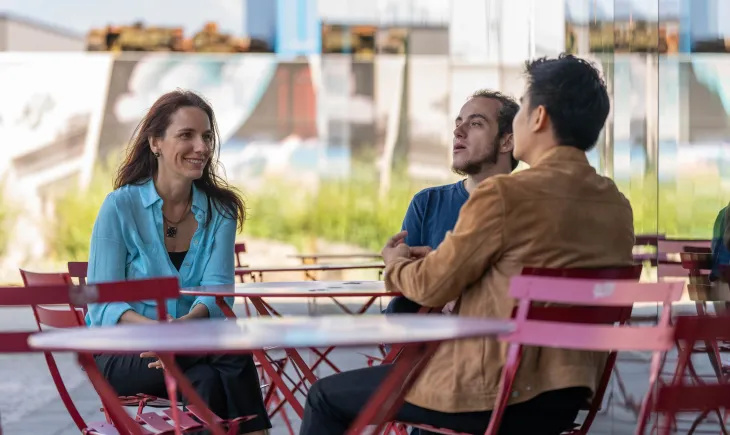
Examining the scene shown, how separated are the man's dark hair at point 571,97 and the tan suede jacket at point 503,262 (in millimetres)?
132

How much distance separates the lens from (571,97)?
289 cm

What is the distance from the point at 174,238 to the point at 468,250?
5.17ft

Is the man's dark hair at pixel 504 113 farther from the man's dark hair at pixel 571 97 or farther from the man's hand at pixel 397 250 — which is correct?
the man's dark hair at pixel 571 97

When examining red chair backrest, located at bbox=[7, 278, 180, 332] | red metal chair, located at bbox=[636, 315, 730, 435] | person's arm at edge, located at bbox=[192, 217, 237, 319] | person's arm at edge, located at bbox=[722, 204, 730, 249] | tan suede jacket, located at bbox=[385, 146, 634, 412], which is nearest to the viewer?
red metal chair, located at bbox=[636, 315, 730, 435]

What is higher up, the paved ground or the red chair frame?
the red chair frame

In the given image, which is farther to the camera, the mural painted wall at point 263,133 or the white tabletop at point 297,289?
the mural painted wall at point 263,133

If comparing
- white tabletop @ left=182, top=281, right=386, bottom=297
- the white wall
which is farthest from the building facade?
white tabletop @ left=182, top=281, right=386, bottom=297

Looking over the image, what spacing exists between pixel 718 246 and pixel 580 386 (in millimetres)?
2410

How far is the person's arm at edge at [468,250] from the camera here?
8.70 ft

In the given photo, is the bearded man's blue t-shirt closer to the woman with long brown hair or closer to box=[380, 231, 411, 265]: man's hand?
the woman with long brown hair

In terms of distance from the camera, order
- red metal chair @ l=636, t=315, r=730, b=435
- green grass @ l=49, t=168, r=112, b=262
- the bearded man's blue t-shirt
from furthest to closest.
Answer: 1. green grass @ l=49, t=168, r=112, b=262
2. the bearded man's blue t-shirt
3. red metal chair @ l=636, t=315, r=730, b=435

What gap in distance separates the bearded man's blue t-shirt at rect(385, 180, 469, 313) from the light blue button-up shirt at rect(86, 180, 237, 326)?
64 cm

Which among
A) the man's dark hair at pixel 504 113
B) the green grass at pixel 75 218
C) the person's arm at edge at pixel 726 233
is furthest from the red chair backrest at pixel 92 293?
the green grass at pixel 75 218

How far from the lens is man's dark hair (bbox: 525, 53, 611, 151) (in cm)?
288
